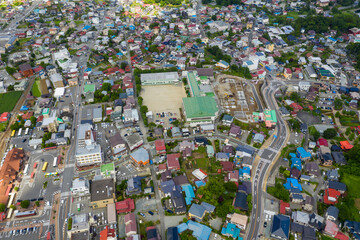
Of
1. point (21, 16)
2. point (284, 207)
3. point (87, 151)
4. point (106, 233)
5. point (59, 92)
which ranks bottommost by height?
point (284, 207)

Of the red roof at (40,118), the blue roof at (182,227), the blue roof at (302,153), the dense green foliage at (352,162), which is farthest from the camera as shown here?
the red roof at (40,118)

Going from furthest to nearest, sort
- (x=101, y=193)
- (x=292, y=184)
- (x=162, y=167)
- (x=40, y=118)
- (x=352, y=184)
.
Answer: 1. (x=40, y=118)
2. (x=162, y=167)
3. (x=352, y=184)
4. (x=292, y=184)
5. (x=101, y=193)

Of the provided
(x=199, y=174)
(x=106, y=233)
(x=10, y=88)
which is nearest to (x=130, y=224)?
(x=106, y=233)

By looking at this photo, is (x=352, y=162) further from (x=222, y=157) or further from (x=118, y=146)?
(x=118, y=146)

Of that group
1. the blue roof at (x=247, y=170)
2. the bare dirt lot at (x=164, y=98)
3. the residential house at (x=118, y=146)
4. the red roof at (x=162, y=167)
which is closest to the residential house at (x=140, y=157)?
the residential house at (x=118, y=146)

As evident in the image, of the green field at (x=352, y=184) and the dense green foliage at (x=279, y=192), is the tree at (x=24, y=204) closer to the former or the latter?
the dense green foliage at (x=279, y=192)

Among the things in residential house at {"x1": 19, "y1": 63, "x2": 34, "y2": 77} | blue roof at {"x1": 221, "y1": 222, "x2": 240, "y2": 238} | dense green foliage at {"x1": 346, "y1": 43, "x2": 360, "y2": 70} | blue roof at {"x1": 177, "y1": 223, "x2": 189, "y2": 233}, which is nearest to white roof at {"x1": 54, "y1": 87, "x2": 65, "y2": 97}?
residential house at {"x1": 19, "y1": 63, "x2": 34, "y2": 77}

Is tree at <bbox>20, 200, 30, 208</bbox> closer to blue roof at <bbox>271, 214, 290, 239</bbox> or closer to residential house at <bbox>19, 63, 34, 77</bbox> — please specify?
blue roof at <bbox>271, 214, 290, 239</bbox>
